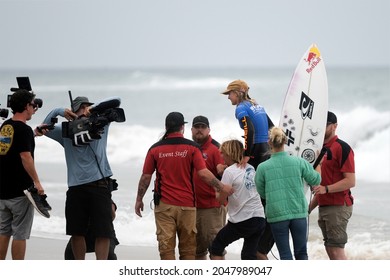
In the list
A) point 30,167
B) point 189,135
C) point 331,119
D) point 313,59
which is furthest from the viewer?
point 189,135

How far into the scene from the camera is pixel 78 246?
6.67 metres

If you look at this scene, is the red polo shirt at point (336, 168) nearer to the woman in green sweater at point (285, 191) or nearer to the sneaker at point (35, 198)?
the woman in green sweater at point (285, 191)

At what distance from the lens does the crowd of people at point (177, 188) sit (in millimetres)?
6117

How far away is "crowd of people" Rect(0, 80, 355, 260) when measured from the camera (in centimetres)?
612

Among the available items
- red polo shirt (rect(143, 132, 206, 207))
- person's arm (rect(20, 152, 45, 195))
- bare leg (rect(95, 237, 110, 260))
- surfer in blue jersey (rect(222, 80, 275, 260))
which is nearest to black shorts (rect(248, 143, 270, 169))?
surfer in blue jersey (rect(222, 80, 275, 260))

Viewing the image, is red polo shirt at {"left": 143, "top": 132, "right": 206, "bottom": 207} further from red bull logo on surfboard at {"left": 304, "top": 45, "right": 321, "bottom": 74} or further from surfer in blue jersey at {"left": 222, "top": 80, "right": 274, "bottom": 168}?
red bull logo on surfboard at {"left": 304, "top": 45, "right": 321, "bottom": 74}

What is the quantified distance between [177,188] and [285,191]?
963 mm

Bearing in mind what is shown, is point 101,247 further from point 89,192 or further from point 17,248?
point 17,248

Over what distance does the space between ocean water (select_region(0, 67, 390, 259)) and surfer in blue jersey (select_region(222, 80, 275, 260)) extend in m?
0.19

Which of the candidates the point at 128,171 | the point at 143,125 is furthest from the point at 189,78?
the point at 128,171

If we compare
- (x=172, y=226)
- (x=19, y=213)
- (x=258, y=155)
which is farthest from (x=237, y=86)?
(x=19, y=213)

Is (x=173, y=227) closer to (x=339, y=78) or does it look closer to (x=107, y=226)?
(x=107, y=226)
